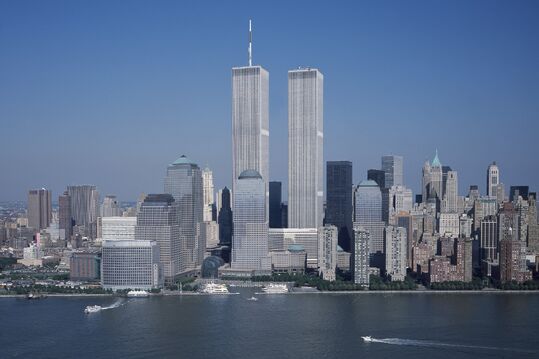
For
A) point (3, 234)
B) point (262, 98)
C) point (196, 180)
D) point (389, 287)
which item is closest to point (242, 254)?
point (196, 180)

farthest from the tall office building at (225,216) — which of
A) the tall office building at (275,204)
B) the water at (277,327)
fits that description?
the water at (277,327)

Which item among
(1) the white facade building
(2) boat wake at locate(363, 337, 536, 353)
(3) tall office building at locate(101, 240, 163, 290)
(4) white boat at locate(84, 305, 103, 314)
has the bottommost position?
(2) boat wake at locate(363, 337, 536, 353)

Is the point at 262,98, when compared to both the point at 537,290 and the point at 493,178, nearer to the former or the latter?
the point at 537,290

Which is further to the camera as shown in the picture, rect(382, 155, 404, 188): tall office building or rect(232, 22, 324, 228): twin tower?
rect(382, 155, 404, 188): tall office building

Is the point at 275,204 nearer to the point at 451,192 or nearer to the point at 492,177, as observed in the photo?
the point at 451,192

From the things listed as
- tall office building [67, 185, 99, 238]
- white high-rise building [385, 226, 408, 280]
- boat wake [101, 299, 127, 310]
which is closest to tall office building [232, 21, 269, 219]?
white high-rise building [385, 226, 408, 280]

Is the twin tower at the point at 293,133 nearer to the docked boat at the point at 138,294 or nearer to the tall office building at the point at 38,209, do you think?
the docked boat at the point at 138,294

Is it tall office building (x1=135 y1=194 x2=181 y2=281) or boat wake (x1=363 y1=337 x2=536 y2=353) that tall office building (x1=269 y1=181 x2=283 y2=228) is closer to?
tall office building (x1=135 y1=194 x2=181 y2=281)
